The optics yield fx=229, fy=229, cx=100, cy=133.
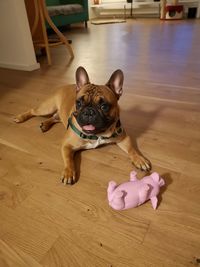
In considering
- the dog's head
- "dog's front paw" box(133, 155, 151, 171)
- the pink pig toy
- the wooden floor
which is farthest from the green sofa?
the pink pig toy

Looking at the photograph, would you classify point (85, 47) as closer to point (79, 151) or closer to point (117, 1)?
point (79, 151)

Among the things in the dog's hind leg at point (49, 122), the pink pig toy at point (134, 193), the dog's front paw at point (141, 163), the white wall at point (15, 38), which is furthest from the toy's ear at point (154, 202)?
the white wall at point (15, 38)

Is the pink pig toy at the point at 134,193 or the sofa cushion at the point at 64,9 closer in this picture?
the pink pig toy at the point at 134,193

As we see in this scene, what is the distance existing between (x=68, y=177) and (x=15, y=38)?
2.43 m

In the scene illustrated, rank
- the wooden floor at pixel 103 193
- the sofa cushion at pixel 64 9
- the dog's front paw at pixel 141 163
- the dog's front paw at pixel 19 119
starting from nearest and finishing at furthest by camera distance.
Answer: the wooden floor at pixel 103 193
the dog's front paw at pixel 141 163
the dog's front paw at pixel 19 119
the sofa cushion at pixel 64 9

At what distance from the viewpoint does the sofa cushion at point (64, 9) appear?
490cm

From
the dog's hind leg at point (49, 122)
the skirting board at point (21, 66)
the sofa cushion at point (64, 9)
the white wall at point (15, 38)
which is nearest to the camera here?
the dog's hind leg at point (49, 122)

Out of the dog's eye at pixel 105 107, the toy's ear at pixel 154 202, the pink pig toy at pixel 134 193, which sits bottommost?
the toy's ear at pixel 154 202

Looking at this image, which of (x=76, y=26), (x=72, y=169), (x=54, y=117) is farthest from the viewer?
(x=76, y=26)

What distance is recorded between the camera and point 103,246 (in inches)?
32.4

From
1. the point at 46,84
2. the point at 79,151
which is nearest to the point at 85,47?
the point at 46,84

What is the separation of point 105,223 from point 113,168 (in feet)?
1.13

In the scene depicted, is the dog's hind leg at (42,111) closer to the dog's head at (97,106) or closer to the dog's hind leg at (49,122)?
the dog's hind leg at (49,122)

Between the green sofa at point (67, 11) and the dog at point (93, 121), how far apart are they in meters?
4.38
